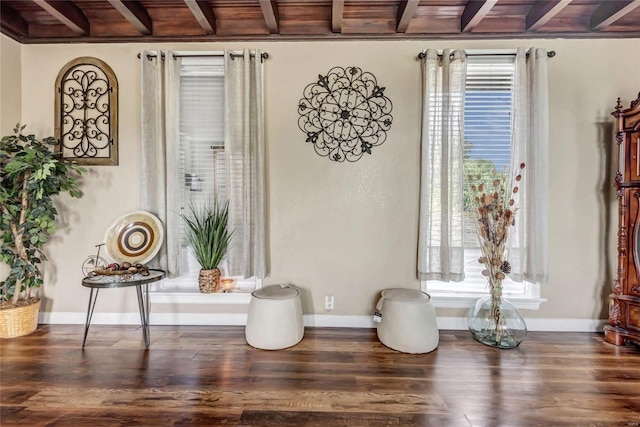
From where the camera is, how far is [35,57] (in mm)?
2848

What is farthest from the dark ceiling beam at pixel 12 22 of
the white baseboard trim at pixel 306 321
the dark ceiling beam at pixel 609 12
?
the dark ceiling beam at pixel 609 12

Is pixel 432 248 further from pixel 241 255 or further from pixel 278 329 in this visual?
pixel 241 255

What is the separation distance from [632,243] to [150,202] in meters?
4.08

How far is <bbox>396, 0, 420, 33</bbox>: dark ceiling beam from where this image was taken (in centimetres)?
236

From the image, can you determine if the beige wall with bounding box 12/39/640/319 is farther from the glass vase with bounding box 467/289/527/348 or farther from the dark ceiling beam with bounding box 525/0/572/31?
the glass vase with bounding box 467/289/527/348

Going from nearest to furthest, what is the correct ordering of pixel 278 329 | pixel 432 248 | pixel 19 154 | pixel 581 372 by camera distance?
pixel 581 372 < pixel 278 329 < pixel 19 154 < pixel 432 248

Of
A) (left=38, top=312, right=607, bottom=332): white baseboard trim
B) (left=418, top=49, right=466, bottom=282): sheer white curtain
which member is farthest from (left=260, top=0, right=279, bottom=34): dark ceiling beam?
(left=38, top=312, right=607, bottom=332): white baseboard trim

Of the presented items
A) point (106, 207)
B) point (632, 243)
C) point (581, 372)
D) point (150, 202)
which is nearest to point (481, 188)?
point (632, 243)

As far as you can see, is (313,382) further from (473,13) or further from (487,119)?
(473,13)

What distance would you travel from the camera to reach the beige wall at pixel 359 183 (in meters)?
2.74

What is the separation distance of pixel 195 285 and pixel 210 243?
534 millimetres

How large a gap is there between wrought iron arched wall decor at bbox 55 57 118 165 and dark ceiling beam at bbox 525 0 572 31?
12.3ft

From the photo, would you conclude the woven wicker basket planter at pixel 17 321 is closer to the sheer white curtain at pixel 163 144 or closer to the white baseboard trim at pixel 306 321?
the white baseboard trim at pixel 306 321

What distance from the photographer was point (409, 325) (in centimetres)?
237
